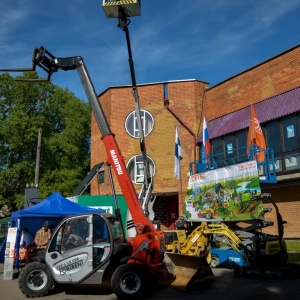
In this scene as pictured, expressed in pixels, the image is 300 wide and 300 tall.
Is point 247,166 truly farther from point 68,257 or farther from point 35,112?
point 35,112

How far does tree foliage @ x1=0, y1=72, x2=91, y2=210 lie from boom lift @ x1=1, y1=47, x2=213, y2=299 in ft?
78.5

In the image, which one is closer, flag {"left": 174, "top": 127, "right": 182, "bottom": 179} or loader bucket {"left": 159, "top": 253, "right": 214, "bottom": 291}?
loader bucket {"left": 159, "top": 253, "right": 214, "bottom": 291}

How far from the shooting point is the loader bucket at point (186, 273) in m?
9.00

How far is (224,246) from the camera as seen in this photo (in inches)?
519

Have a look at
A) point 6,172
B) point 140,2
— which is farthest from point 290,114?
point 6,172

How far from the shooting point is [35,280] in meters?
8.94

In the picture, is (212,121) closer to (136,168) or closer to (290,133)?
(136,168)

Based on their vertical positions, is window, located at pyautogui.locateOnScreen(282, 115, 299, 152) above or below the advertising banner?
above

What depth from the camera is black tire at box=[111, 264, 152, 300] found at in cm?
806

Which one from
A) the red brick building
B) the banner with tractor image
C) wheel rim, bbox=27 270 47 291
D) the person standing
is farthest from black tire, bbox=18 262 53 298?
the red brick building

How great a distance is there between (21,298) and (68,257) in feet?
5.18

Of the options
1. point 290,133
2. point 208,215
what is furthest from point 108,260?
point 290,133

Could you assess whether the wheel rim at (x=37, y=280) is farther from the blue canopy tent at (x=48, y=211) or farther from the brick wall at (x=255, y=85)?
the brick wall at (x=255, y=85)

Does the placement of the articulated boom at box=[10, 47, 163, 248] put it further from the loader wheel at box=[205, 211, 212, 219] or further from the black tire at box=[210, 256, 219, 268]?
the loader wheel at box=[205, 211, 212, 219]
